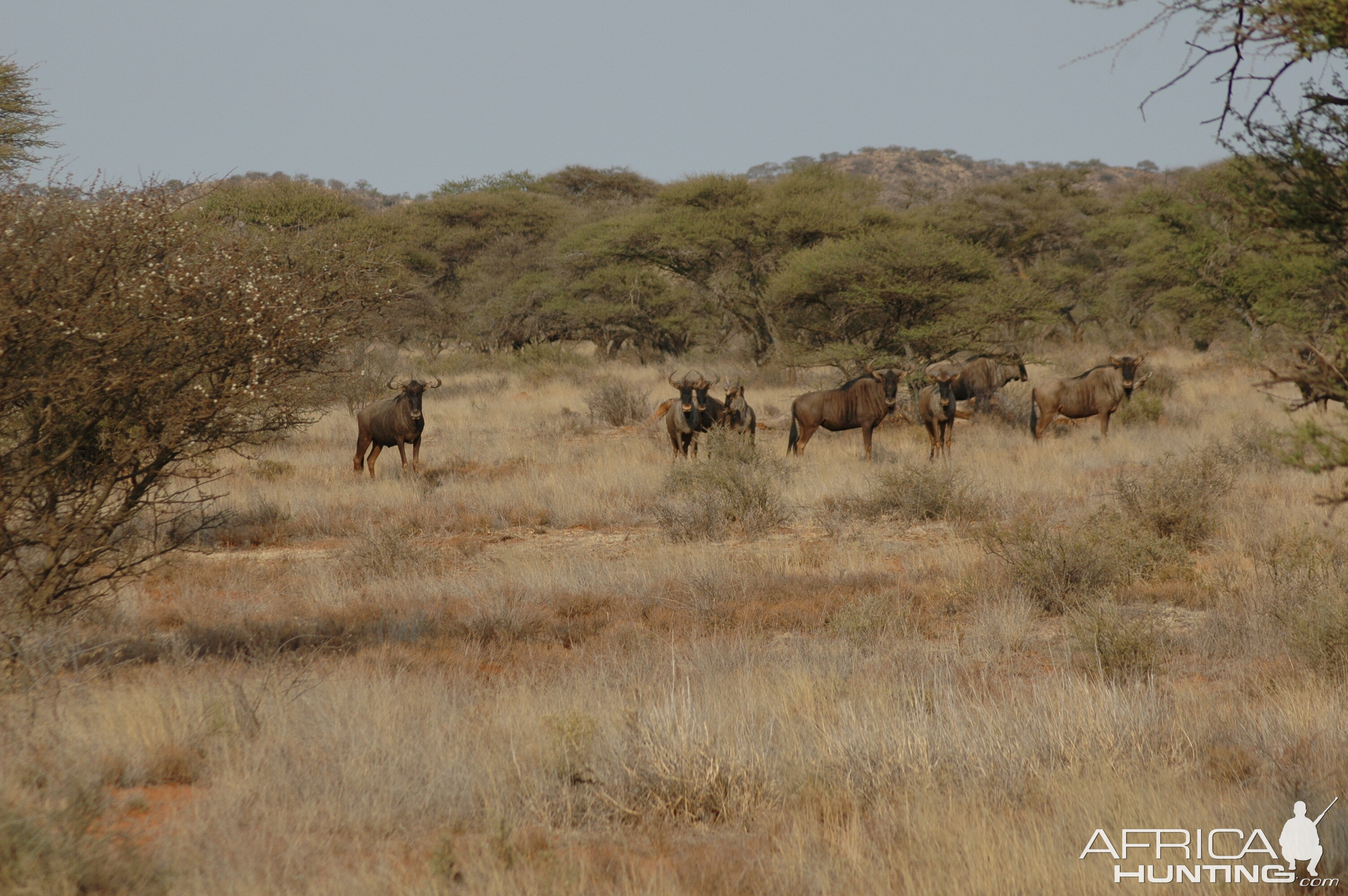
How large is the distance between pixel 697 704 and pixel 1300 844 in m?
2.34

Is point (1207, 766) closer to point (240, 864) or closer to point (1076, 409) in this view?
point (240, 864)

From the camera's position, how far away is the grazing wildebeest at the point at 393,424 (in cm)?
1385

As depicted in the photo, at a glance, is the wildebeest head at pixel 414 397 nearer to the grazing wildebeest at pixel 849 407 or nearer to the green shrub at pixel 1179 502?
the grazing wildebeest at pixel 849 407

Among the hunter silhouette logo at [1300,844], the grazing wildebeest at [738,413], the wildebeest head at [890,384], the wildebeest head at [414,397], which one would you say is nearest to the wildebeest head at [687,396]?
the grazing wildebeest at [738,413]

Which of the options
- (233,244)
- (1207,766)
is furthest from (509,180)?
(1207,766)

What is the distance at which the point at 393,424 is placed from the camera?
1422 cm

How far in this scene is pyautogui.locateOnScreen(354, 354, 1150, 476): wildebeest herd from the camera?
14.1 m

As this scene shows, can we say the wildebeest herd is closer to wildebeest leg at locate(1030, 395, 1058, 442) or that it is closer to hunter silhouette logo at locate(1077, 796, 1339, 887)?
wildebeest leg at locate(1030, 395, 1058, 442)

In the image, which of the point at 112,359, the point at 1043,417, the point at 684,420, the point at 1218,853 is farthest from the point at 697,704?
the point at 1043,417

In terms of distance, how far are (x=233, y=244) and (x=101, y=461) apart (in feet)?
4.78

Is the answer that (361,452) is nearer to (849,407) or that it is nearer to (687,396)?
(687,396)

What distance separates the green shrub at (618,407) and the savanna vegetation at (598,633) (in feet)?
17.7

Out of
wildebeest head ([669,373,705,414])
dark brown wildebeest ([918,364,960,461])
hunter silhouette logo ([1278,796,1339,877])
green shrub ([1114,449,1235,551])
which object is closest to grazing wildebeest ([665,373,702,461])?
wildebeest head ([669,373,705,414])

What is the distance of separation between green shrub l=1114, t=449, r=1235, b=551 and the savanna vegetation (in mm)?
44
